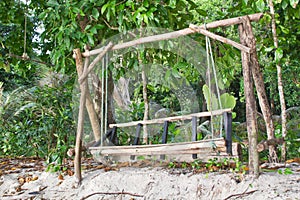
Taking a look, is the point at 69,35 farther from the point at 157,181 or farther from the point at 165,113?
the point at 165,113

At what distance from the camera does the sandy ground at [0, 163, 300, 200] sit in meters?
2.26

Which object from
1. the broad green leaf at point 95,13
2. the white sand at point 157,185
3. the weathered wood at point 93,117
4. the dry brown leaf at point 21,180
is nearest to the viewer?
the white sand at point 157,185

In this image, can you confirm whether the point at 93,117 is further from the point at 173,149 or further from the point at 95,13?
the point at 173,149

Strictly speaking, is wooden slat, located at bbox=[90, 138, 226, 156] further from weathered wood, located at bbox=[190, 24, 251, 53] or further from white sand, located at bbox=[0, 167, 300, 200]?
weathered wood, located at bbox=[190, 24, 251, 53]

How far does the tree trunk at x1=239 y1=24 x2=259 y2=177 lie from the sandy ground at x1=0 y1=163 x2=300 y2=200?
98 millimetres

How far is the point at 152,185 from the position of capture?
8.79 feet

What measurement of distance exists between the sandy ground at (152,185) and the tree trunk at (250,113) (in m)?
0.10

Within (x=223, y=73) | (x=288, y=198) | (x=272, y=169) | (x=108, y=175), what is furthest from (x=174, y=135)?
(x=288, y=198)

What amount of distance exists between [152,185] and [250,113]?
0.92 m

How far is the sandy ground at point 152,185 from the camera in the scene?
226 centimetres

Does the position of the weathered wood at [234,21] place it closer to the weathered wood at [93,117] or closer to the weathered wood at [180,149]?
the weathered wood at [180,149]

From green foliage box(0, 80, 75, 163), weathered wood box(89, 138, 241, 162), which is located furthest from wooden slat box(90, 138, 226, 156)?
green foliage box(0, 80, 75, 163)

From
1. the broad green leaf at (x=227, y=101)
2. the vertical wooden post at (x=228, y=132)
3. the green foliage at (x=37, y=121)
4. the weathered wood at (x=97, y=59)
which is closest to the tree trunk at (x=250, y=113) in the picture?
the vertical wooden post at (x=228, y=132)

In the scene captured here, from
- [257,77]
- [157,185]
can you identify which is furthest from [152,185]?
[257,77]
